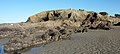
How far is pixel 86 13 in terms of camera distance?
7912 centimetres

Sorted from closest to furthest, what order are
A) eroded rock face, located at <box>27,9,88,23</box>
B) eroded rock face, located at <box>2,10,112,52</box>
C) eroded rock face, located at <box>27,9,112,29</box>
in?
eroded rock face, located at <box>2,10,112,52</box> < eroded rock face, located at <box>27,9,112,29</box> < eroded rock face, located at <box>27,9,88,23</box>

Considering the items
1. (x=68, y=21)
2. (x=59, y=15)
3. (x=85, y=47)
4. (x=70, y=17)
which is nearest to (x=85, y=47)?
(x=85, y=47)

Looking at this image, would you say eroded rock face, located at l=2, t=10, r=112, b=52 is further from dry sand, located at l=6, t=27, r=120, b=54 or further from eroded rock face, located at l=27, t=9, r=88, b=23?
dry sand, located at l=6, t=27, r=120, b=54

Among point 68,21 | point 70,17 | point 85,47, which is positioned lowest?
point 68,21

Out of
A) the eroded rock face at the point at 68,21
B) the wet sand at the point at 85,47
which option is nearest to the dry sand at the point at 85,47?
the wet sand at the point at 85,47

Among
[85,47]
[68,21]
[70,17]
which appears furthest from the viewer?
[70,17]

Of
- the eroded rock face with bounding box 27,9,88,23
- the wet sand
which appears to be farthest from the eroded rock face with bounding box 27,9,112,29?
the wet sand

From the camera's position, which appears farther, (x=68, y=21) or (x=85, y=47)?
(x=68, y=21)

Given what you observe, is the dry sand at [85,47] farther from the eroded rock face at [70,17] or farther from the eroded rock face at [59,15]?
the eroded rock face at [59,15]

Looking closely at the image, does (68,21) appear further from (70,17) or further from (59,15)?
(59,15)

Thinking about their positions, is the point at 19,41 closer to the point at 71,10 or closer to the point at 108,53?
the point at 108,53

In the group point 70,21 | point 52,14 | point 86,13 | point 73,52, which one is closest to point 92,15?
point 86,13

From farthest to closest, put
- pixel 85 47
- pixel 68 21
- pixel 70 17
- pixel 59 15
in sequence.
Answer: pixel 59 15 < pixel 70 17 < pixel 68 21 < pixel 85 47

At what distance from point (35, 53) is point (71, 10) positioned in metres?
57.9
